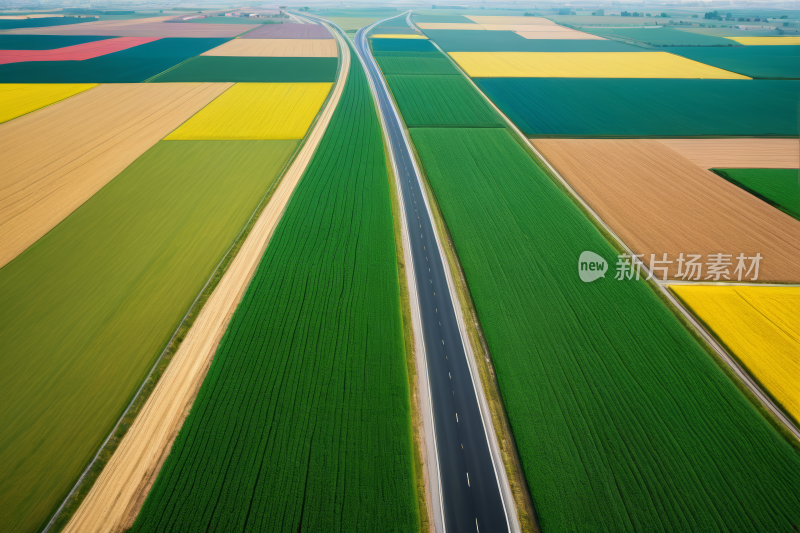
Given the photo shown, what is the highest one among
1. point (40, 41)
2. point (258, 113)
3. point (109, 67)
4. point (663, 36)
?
point (663, 36)

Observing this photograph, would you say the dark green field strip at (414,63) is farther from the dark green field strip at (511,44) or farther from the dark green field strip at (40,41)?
the dark green field strip at (40,41)

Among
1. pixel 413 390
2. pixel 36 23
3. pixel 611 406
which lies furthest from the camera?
pixel 36 23

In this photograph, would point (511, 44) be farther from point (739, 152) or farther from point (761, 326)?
point (761, 326)

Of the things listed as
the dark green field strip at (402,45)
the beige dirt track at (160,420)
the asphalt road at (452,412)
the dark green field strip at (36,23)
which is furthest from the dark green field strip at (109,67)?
the dark green field strip at (36,23)

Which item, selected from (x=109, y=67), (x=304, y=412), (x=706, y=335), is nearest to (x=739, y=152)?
(x=706, y=335)

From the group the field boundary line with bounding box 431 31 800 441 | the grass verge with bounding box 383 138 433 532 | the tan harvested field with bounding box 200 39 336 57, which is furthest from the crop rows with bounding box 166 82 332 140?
the field boundary line with bounding box 431 31 800 441

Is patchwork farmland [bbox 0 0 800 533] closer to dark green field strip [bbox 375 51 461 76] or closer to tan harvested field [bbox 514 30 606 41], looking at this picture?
dark green field strip [bbox 375 51 461 76]

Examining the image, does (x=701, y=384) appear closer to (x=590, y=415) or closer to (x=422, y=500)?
(x=590, y=415)
